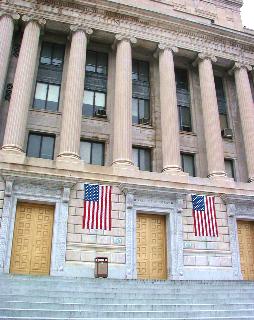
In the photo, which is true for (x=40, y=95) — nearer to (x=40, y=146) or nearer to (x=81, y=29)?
(x=40, y=146)

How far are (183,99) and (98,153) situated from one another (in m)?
8.45

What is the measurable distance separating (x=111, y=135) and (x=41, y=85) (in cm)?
585

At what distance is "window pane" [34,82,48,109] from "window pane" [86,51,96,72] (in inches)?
144

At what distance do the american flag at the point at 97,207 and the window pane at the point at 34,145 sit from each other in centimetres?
446

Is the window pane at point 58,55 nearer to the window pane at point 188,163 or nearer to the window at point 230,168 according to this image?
the window pane at point 188,163

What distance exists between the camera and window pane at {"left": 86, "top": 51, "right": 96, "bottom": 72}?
25.3 meters

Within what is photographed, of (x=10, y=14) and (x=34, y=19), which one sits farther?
(x=34, y=19)

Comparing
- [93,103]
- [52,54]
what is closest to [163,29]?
[93,103]

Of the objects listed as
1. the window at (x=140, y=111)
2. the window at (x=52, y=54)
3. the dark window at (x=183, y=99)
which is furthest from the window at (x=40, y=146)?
the dark window at (x=183, y=99)

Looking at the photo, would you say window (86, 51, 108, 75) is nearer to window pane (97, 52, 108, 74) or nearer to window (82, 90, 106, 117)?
window pane (97, 52, 108, 74)

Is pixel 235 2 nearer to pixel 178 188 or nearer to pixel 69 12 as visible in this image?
pixel 69 12

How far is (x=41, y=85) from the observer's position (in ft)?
76.9

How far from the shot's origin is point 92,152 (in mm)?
22531

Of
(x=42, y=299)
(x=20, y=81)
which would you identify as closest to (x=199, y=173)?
(x=20, y=81)
